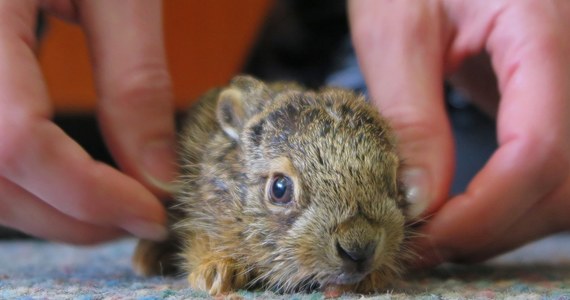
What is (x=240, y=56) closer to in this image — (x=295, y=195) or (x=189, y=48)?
(x=189, y=48)

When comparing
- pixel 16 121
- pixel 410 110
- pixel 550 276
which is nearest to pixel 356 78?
pixel 410 110

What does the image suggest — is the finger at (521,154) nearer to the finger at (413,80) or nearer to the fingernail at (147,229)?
the finger at (413,80)

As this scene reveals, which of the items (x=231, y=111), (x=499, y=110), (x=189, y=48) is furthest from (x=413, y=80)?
(x=189, y=48)

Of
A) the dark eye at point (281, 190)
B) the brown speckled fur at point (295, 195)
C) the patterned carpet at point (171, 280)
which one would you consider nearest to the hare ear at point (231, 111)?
the brown speckled fur at point (295, 195)

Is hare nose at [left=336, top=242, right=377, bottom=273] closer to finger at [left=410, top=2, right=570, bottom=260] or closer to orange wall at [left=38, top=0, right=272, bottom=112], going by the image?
finger at [left=410, top=2, right=570, bottom=260]

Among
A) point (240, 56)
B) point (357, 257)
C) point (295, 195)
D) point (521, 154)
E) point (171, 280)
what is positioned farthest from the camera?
point (240, 56)

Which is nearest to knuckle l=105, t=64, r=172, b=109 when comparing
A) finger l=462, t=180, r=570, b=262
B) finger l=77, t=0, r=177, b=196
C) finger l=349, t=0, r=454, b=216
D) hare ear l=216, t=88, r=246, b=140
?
finger l=77, t=0, r=177, b=196
